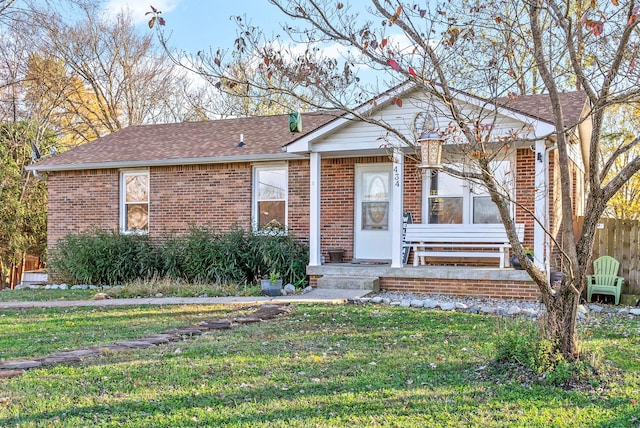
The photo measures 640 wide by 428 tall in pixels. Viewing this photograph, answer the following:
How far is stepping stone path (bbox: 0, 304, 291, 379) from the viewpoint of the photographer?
5266mm

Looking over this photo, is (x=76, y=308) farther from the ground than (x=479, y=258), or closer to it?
closer to it

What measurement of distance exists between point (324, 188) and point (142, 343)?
6605 millimetres

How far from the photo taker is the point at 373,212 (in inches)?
474

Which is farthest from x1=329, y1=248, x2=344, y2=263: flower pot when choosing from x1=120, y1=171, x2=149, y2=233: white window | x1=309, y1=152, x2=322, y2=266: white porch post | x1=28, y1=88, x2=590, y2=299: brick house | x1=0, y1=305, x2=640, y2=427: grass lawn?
x1=120, y1=171, x2=149, y2=233: white window

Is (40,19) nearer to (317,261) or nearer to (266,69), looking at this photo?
(317,261)

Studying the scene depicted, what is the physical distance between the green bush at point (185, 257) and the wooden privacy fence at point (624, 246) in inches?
221

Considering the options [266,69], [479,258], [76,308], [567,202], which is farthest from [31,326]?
[479,258]

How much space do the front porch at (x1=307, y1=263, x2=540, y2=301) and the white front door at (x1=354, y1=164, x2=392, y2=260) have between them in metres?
1.03

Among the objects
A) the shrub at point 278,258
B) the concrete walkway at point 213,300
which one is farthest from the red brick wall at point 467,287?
the shrub at point 278,258

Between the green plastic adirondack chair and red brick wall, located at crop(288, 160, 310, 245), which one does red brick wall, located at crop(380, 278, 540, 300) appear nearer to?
the green plastic adirondack chair

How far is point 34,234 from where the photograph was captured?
1892cm

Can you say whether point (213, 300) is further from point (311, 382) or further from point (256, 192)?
point (311, 382)

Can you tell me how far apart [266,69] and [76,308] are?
6.04 m

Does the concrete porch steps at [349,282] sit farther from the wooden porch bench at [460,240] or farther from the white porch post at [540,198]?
the white porch post at [540,198]
